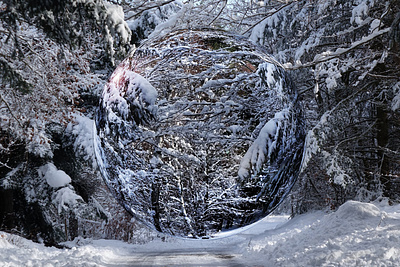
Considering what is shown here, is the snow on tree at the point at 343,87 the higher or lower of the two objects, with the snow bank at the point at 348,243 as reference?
higher

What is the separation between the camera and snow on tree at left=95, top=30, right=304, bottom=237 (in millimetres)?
2068

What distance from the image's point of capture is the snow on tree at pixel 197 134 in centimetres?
207

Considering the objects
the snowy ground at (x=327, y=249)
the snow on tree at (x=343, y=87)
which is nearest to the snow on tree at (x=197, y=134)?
the snowy ground at (x=327, y=249)

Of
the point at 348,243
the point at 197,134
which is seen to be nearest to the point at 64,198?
the point at 348,243

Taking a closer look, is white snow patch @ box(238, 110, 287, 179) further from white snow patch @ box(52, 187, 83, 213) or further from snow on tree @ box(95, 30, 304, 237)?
white snow patch @ box(52, 187, 83, 213)

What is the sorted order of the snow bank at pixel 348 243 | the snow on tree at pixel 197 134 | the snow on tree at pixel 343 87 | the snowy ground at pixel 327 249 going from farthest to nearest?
1. the snow on tree at pixel 343 87
2. the snowy ground at pixel 327 249
3. the snow bank at pixel 348 243
4. the snow on tree at pixel 197 134

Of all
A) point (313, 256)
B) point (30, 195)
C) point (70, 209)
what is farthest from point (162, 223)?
point (30, 195)

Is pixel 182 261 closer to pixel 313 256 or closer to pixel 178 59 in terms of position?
pixel 313 256

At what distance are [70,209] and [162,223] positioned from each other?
9678mm

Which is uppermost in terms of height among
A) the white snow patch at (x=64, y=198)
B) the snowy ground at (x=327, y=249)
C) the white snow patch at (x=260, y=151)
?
the white snow patch at (x=260, y=151)

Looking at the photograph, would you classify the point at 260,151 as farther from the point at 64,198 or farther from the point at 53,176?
the point at 53,176

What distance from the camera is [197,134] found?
205cm

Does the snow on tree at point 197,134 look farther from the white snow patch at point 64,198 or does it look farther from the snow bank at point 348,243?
the white snow patch at point 64,198

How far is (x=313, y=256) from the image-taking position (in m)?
6.74
